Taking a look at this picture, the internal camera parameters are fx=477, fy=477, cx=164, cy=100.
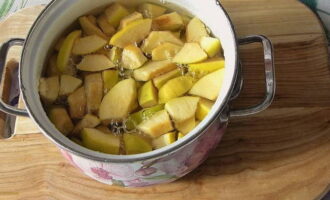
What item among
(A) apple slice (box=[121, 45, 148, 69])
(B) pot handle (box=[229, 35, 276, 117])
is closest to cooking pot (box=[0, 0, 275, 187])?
(B) pot handle (box=[229, 35, 276, 117])

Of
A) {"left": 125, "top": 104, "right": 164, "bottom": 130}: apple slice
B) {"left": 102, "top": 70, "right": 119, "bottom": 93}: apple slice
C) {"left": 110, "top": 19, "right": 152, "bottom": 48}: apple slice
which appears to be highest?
{"left": 110, "top": 19, "right": 152, "bottom": 48}: apple slice

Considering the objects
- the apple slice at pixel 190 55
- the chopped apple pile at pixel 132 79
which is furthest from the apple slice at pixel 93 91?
the apple slice at pixel 190 55

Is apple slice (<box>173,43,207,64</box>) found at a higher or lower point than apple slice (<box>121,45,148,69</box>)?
higher

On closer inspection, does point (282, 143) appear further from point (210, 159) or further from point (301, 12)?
point (301, 12)

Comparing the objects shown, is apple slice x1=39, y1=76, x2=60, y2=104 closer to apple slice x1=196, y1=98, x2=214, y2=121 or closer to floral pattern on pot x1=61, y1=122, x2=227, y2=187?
floral pattern on pot x1=61, y1=122, x2=227, y2=187

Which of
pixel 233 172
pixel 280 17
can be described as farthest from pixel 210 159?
pixel 280 17

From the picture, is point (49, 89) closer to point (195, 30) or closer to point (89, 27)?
point (89, 27)
